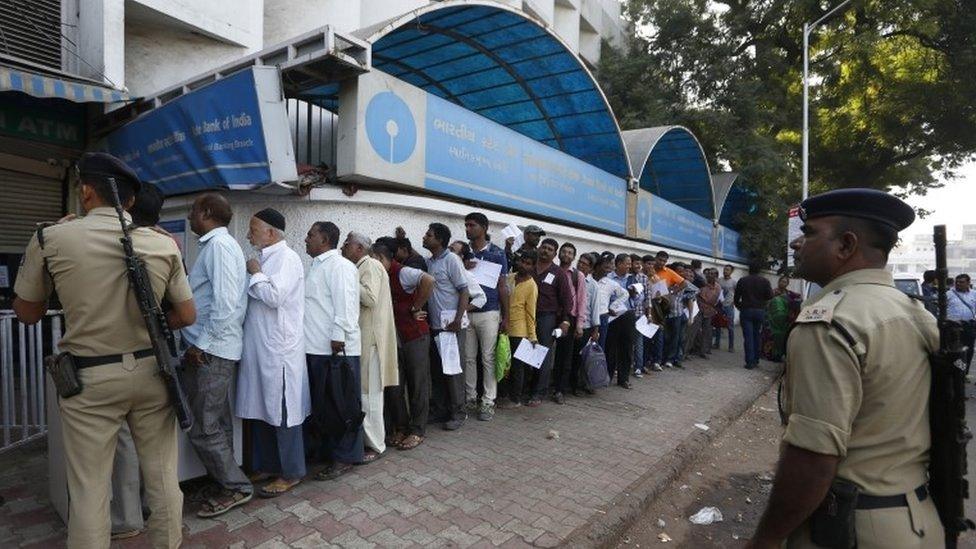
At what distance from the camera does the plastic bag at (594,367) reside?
591 cm

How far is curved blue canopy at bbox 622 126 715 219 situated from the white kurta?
861 cm

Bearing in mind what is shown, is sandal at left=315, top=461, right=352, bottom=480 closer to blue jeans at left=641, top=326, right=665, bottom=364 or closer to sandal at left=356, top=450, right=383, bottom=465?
sandal at left=356, top=450, right=383, bottom=465

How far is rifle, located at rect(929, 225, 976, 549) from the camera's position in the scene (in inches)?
56.3

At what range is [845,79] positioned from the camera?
18984 mm

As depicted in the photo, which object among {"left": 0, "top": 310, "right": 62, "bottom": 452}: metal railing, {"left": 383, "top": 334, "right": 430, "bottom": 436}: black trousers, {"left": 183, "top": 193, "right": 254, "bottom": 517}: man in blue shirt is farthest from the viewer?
{"left": 383, "top": 334, "right": 430, "bottom": 436}: black trousers

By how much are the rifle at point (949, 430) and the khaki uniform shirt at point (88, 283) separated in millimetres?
2871

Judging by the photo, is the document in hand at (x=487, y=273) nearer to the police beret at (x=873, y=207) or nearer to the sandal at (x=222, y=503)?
the sandal at (x=222, y=503)

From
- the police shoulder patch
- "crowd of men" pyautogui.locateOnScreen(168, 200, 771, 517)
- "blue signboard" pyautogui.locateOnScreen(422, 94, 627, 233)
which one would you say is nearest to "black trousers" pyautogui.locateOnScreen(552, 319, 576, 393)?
"crowd of men" pyautogui.locateOnScreen(168, 200, 771, 517)

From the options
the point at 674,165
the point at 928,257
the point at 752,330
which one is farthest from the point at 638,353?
the point at 928,257

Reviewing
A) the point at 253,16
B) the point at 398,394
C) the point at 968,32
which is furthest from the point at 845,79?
the point at 398,394

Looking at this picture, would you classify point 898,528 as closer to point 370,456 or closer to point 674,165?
point 370,456

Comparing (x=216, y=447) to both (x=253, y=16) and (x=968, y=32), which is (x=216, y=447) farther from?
(x=968, y=32)

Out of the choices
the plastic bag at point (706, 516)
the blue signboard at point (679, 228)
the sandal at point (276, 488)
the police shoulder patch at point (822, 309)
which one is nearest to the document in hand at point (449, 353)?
the sandal at point (276, 488)

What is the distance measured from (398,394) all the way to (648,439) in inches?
90.5
